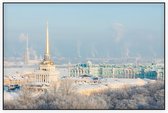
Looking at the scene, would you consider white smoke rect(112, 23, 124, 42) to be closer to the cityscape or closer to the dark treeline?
the cityscape

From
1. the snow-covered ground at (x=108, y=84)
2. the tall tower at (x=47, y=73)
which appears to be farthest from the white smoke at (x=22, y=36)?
the snow-covered ground at (x=108, y=84)

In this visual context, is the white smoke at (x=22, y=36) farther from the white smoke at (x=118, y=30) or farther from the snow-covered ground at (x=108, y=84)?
the white smoke at (x=118, y=30)

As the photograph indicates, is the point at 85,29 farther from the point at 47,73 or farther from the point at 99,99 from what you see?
the point at 99,99

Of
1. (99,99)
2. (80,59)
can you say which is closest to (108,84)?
(99,99)

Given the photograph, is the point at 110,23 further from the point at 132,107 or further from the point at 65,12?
the point at 132,107

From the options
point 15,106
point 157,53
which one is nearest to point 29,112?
point 15,106

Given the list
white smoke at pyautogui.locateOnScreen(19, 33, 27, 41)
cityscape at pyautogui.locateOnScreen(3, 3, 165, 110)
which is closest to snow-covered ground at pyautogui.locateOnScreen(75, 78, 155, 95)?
cityscape at pyautogui.locateOnScreen(3, 3, 165, 110)

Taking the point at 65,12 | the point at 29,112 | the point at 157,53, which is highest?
the point at 65,12
